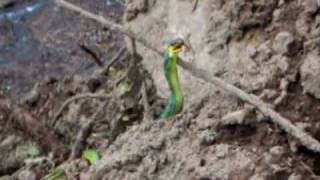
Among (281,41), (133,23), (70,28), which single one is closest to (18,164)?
(133,23)

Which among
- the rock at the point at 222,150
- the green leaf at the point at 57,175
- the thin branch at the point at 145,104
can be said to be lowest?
the green leaf at the point at 57,175

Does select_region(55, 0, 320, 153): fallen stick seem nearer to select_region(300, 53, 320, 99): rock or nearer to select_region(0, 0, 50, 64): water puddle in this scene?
select_region(300, 53, 320, 99): rock

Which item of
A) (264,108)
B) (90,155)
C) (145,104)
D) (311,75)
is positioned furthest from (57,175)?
(311,75)

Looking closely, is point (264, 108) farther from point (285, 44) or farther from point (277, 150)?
point (285, 44)

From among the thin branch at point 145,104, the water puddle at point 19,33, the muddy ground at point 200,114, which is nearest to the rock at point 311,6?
the muddy ground at point 200,114

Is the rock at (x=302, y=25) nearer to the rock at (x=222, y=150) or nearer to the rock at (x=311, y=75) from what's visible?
the rock at (x=311, y=75)

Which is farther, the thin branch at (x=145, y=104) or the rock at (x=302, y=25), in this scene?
the thin branch at (x=145, y=104)

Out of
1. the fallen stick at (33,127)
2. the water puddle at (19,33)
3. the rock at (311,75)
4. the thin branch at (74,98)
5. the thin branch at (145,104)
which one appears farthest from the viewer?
the water puddle at (19,33)
